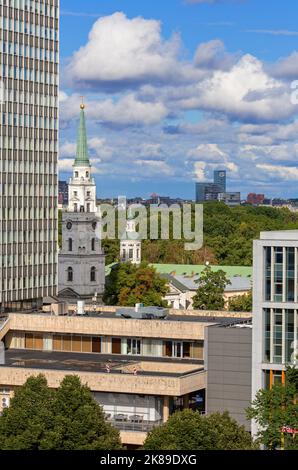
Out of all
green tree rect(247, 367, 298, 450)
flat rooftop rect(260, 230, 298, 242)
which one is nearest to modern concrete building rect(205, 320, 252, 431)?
flat rooftop rect(260, 230, 298, 242)

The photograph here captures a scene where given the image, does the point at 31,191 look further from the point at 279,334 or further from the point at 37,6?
the point at 279,334

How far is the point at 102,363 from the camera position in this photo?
332 feet

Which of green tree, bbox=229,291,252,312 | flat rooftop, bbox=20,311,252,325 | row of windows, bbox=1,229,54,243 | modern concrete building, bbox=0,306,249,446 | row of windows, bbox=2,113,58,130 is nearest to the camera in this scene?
modern concrete building, bbox=0,306,249,446

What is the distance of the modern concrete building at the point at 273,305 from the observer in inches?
3435

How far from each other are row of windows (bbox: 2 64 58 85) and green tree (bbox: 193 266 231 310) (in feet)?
A: 123

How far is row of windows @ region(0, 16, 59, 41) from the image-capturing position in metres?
147

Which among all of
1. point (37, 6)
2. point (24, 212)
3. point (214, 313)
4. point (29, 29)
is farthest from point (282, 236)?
point (37, 6)

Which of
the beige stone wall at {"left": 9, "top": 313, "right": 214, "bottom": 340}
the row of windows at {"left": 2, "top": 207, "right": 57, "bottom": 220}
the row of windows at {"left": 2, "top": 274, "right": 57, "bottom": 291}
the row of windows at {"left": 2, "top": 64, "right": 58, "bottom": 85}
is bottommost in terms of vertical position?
the beige stone wall at {"left": 9, "top": 313, "right": 214, "bottom": 340}

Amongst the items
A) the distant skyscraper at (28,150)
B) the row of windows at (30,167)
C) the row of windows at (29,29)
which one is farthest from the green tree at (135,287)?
the row of windows at (29,29)

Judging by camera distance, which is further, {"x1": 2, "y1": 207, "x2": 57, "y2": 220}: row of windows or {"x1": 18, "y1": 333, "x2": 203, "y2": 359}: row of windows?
{"x1": 2, "y1": 207, "x2": 57, "y2": 220}: row of windows

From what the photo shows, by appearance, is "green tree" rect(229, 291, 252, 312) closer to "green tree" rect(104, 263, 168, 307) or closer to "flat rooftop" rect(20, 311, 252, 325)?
"green tree" rect(104, 263, 168, 307)

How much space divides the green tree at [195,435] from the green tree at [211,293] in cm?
9787
